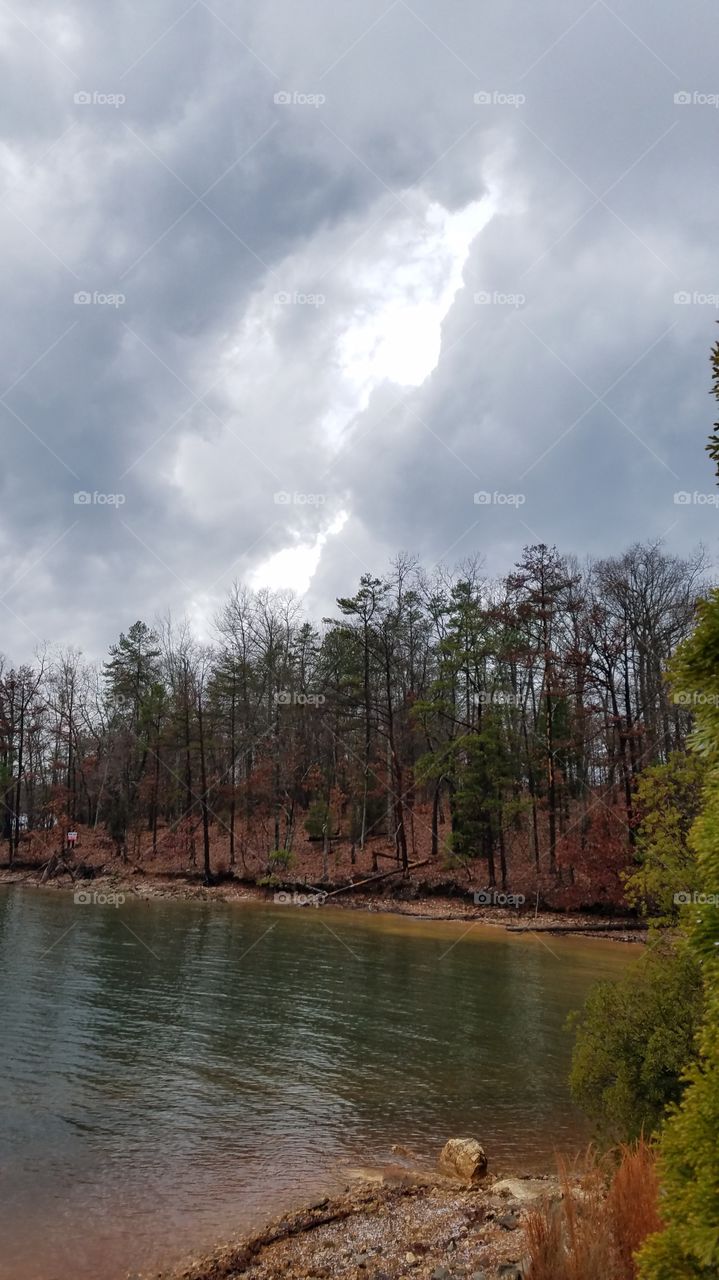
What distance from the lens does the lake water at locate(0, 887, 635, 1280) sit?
7.52 metres

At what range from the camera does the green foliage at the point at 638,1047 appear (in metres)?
7.67

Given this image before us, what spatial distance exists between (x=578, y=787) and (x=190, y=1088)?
1425 inches

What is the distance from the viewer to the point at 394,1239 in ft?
21.0

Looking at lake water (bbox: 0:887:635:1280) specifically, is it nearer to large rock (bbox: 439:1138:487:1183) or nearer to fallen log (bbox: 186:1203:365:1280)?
fallen log (bbox: 186:1203:365:1280)

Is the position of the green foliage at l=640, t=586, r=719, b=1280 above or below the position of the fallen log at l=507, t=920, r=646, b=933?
above

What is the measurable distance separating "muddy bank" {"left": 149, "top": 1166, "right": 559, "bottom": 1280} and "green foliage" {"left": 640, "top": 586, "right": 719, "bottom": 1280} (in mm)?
2296

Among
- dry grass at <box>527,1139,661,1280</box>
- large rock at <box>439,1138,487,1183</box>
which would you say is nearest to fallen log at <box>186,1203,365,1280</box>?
large rock at <box>439,1138,487,1183</box>

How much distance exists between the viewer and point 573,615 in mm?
38156

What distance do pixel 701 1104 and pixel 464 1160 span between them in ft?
20.5

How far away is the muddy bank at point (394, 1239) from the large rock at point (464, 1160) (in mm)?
229

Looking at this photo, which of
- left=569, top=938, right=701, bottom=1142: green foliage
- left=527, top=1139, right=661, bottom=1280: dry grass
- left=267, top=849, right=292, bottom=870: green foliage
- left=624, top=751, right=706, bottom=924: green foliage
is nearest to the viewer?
left=527, top=1139, right=661, bottom=1280: dry grass

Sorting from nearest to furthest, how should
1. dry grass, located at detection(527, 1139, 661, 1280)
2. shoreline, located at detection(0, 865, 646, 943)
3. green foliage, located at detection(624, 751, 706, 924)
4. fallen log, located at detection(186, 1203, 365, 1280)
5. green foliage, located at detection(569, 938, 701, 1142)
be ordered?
1. dry grass, located at detection(527, 1139, 661, 1280)
2. fallen log, located at detection(186, 1203, 365, 1280)
3. green foliage, located at detection(569, 938, 701, 1142)
4. green foliage, located at detection(624, 751, 706, 924)
5. shoreline, located at detection(0, 865, 646, 943)

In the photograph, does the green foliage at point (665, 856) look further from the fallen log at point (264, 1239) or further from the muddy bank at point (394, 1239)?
the fallen log at point (264, 1239)

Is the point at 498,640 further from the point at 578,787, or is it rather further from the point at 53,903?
the point at 53,903
